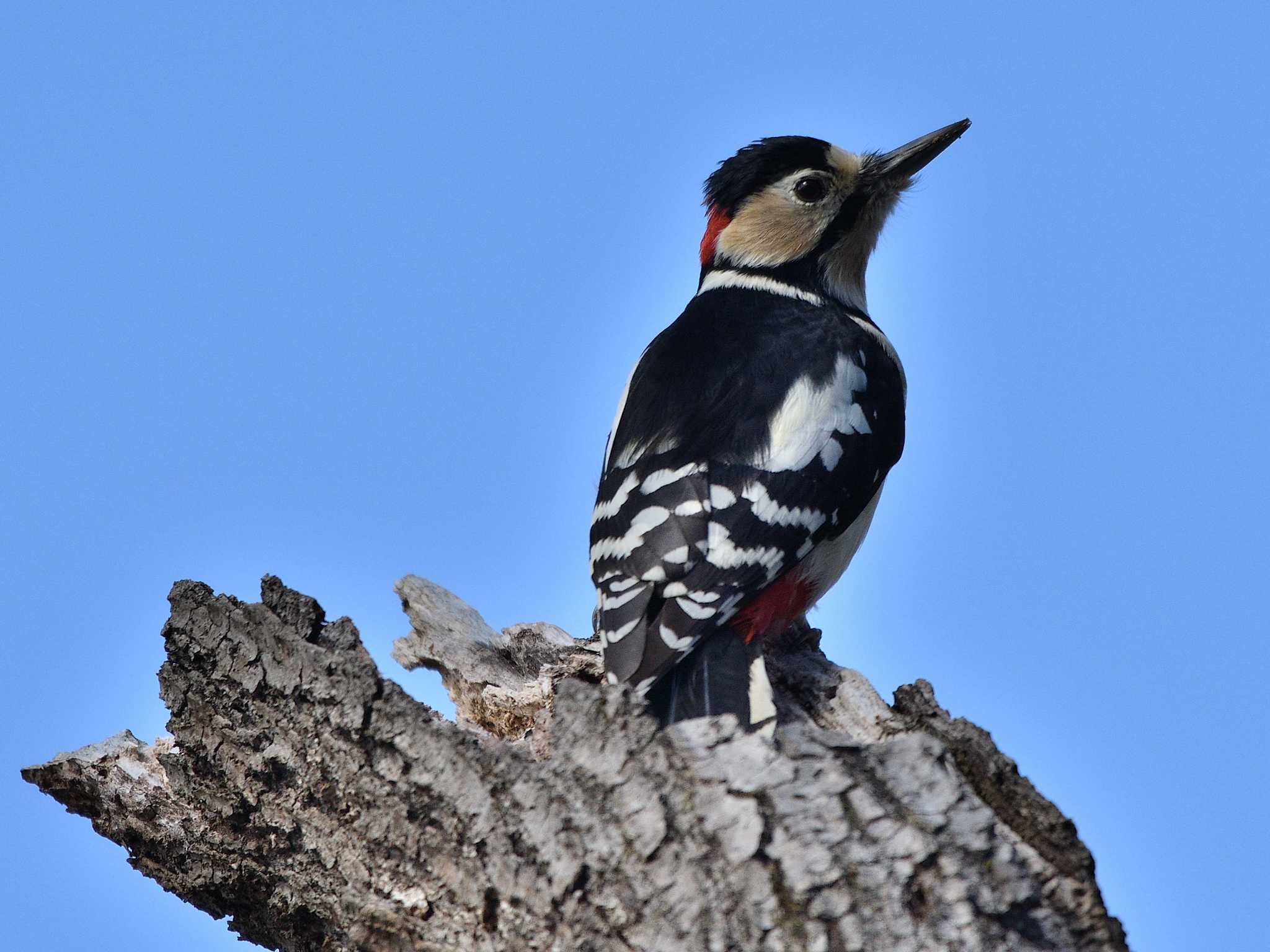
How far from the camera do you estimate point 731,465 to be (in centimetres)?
413

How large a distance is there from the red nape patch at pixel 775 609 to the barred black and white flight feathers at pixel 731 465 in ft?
0.23

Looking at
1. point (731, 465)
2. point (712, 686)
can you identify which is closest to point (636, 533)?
point (731, 465)

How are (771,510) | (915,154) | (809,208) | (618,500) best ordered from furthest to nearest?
(915,154) → (809,208) → (618,500) → (771,510)

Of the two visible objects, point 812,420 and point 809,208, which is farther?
point 809,208

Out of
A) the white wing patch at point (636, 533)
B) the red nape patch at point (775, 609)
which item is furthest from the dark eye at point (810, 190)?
the white wing patch at point (636, 533)

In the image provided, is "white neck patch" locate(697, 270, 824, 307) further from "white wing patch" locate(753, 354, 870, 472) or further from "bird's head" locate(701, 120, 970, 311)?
"white wing patch" locate(753, 354, 870, 472)

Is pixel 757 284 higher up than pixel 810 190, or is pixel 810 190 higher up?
pixel 810 190

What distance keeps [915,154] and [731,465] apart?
2.26m

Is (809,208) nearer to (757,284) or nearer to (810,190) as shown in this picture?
(810,190)

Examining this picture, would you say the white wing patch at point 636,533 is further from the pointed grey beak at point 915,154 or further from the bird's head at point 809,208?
the pointed grey beak at point 915,154

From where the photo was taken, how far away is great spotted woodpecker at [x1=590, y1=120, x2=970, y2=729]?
149 inches

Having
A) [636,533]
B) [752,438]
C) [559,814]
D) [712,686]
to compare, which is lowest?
[559,814]

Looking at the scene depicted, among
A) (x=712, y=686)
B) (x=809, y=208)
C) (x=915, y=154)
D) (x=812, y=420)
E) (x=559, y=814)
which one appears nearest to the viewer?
(x=559, y=814)

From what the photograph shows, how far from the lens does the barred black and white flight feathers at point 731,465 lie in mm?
3797
